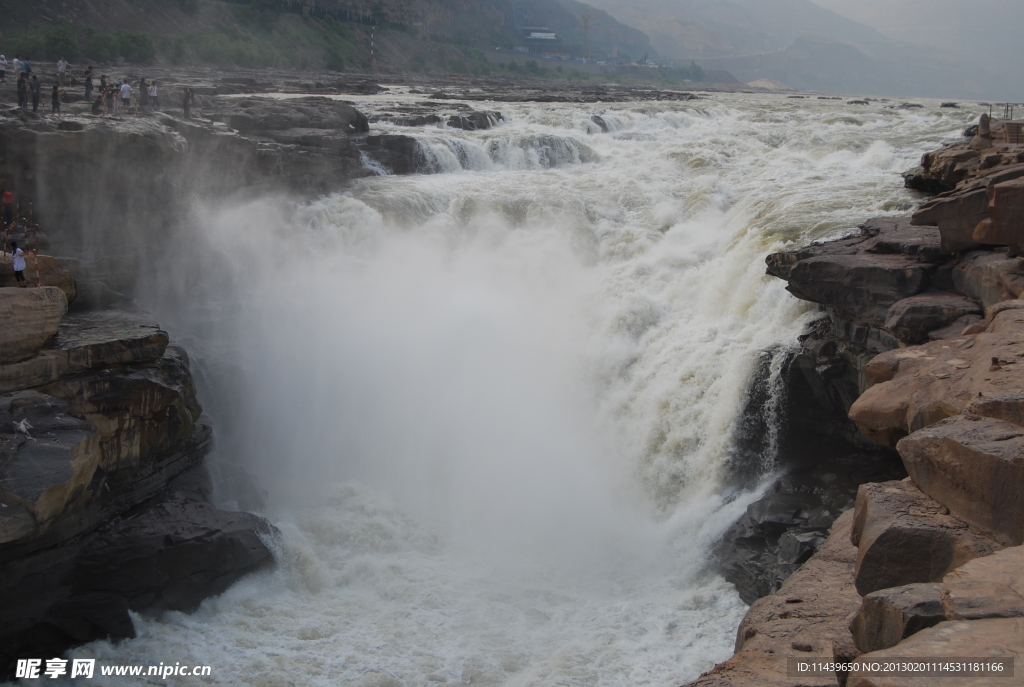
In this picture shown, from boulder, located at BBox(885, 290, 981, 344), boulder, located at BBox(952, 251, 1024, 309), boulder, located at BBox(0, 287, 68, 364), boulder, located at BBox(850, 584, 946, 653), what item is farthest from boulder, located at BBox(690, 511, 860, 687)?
boulder, located at BBox(0, 287, 68, 364)

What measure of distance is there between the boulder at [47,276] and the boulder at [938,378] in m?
10.2

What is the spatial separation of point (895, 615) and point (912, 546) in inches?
49.9

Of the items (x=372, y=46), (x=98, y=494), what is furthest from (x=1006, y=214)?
(x=372, y=46)

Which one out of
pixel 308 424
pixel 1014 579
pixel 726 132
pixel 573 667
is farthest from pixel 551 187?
pixel 1014 579

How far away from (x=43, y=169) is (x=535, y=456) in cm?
1005

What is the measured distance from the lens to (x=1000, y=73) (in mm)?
174250

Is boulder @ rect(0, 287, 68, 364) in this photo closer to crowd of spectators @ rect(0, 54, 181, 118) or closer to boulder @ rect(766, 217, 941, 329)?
crowd of spectators @ rect(0, 54, 181, 118)

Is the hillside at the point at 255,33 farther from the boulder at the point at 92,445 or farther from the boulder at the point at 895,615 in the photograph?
the boulder at the point at 895,615

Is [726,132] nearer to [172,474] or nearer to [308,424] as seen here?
[308,424]

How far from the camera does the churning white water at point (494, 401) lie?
1009cm

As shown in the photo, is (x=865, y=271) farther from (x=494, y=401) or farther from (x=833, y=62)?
(x=833, y=62)

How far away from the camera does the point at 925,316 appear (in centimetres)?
1017

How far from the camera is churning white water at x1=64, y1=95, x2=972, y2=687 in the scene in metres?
10.1

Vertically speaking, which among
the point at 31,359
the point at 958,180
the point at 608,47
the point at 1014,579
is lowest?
the point at 31,359
